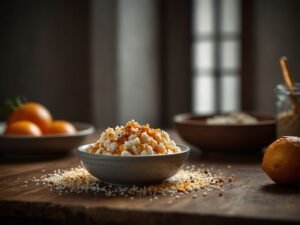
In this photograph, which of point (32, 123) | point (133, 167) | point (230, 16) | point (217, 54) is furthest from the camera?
point (217, 54)

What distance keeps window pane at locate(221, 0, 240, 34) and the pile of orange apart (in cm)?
343

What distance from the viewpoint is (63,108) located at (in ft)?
14.3

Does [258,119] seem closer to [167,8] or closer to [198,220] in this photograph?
[198,220]

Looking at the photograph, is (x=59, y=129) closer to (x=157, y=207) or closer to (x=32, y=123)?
(x=32, y=123)

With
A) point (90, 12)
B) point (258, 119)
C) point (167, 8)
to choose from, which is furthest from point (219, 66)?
point (258, 119)

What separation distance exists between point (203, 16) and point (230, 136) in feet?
11.6

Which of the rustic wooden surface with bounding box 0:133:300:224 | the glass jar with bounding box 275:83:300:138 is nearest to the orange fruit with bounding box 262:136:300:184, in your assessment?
the rustic wooden surface with bounding box 0:133:300:224

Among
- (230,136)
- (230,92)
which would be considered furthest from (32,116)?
(230,92)

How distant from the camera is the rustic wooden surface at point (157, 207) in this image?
39.4 inches

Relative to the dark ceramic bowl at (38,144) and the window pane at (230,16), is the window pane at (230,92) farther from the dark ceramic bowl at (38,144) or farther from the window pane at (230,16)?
the dark ceramic bowl at (38,144)

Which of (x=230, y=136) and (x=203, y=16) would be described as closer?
(x=230, y=136)

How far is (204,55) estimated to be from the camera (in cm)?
521

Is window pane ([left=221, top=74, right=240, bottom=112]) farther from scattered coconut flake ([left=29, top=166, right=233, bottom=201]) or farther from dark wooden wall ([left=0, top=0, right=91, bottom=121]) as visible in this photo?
scattered coconut flake ([left=29, top=166, right=233, bottom=201])

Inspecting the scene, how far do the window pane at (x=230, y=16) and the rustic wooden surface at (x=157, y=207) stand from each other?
12.7ft
